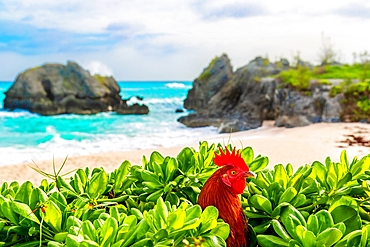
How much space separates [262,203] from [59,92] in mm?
29831

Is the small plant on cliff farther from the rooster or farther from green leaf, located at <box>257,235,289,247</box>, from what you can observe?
green leaf, located at <box>257,235,289,247</box>

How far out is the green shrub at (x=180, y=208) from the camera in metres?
1.30

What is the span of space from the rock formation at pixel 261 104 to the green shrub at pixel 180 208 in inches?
557

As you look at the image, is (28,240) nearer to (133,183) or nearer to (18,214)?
(18,214)

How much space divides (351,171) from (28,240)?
1365 millimetres

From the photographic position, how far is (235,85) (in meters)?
22.8

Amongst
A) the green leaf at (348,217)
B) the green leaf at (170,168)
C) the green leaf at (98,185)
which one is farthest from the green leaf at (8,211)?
the green leaf at (348,217)

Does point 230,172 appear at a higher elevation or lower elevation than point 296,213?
higher

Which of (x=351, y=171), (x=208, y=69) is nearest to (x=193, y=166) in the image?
(x=351, y=171)

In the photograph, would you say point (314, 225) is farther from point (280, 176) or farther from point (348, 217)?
point (280, 176)

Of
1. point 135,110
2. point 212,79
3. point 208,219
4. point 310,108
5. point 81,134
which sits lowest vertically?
point 81,134

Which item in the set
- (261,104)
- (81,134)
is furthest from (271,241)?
(81,134)

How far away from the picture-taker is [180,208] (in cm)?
132

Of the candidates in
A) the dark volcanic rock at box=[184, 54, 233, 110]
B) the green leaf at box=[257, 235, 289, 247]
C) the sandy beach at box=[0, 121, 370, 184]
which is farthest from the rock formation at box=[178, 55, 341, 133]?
the green leaf at box=[257, 235, 289, 247]
